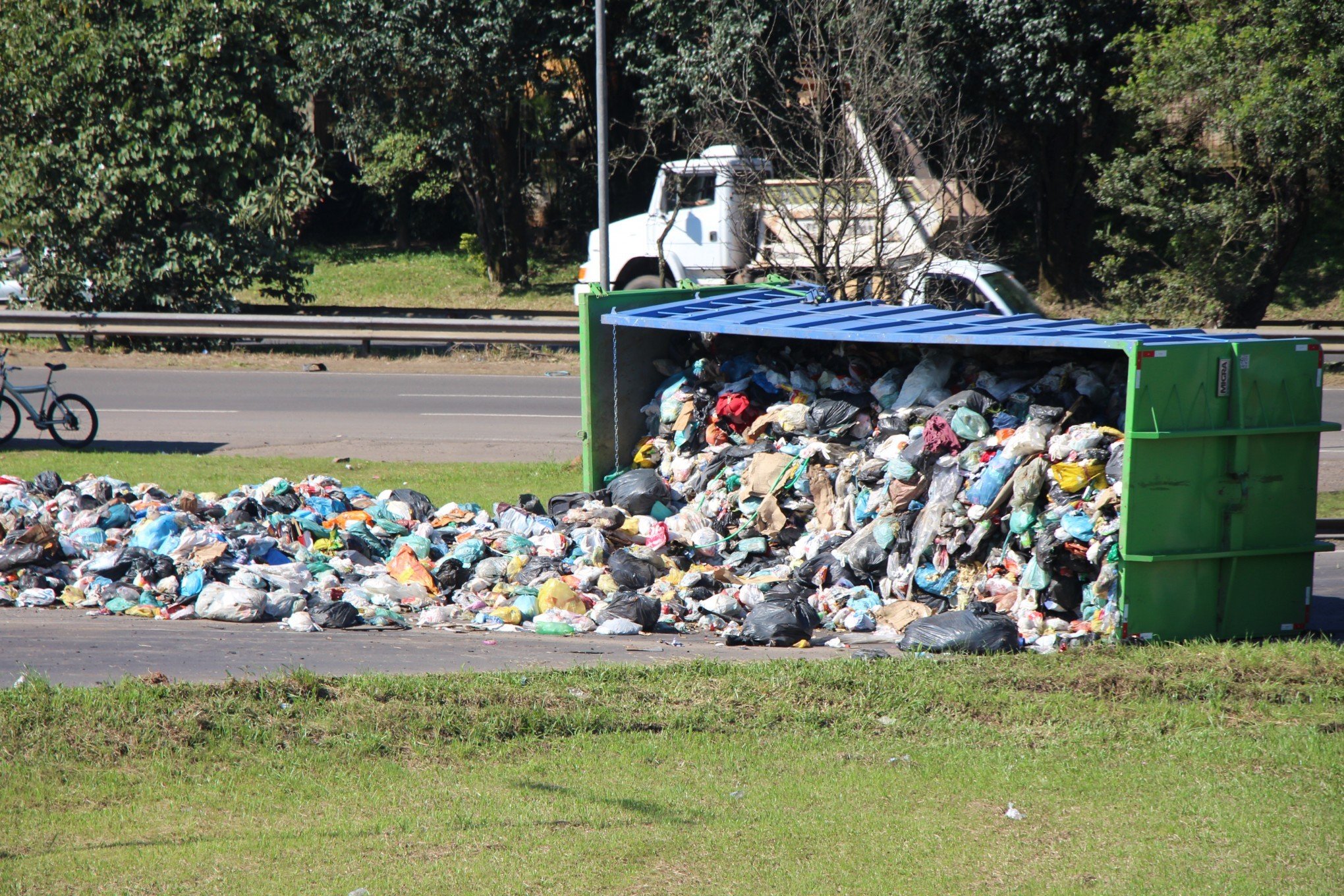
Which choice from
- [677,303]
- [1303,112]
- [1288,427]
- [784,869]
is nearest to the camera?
[784,869]

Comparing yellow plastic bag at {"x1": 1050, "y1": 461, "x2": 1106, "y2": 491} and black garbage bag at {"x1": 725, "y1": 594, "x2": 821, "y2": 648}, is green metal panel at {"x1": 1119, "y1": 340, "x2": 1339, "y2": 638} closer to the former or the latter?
yellow plastic bag at {"x1": 1050, "y1": 461, "x2": 1106, "y2": 491}

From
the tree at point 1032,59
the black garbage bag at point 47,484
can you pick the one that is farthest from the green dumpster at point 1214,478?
the tree at point 1032,59

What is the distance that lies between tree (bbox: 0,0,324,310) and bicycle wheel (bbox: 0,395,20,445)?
29.3 feet

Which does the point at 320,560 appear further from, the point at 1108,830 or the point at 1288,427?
the point at 1288,427

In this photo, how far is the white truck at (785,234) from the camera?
1403 centimetres

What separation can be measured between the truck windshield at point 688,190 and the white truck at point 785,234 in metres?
0.02

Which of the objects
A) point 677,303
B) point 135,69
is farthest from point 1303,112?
point 135,69

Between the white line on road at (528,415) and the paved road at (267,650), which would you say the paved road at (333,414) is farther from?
the paved road at (267,650)

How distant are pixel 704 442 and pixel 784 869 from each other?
6.30 meters

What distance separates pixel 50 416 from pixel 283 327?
312 inches

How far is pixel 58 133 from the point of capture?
21.2 m

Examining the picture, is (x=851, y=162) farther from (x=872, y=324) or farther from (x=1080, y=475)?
(x=1080, y=475)

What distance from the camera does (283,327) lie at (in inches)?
818

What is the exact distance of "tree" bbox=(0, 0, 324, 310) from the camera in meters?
20.8
